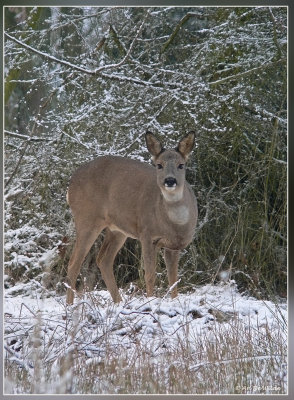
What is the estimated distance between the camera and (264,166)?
9.49 meters

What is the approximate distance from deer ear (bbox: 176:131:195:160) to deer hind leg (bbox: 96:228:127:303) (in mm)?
1312

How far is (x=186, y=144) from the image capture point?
7789 millimetres

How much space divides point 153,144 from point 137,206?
0.70 meters

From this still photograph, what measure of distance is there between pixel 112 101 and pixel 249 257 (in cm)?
217

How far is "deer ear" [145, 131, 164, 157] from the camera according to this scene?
775 centimetres

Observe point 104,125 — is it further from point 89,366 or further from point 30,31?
point 89,366

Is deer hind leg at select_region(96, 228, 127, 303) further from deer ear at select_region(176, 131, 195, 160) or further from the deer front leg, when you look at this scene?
deer ear at select_region(176, 131, 195, 160)

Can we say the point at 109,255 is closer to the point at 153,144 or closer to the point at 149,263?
the point at 149,263

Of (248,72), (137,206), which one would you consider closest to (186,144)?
(137,206)

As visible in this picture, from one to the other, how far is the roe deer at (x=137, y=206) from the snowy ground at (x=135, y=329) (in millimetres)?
872

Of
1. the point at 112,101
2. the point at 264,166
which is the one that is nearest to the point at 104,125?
the point at 112,101

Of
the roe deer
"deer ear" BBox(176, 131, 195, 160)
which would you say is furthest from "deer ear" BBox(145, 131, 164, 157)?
"deer ear" BBox(176, 131, 195, 160)

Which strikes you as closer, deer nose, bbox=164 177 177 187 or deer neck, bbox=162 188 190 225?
deer nose, bbox=164 177 177 187

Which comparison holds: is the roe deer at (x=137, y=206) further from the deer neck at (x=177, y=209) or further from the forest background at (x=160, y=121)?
the forest background at (x=160, y=121)
